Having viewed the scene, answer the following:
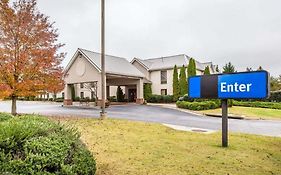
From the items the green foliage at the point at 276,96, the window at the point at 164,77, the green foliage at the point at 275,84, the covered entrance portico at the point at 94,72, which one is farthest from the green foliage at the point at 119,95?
the green foliage at the point at 275,84

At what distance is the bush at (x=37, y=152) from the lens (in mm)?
3711

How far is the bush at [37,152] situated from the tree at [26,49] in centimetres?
994

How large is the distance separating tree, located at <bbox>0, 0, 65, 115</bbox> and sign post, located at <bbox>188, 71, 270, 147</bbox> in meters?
8.91

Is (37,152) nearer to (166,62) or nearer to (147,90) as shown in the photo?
(147,90)

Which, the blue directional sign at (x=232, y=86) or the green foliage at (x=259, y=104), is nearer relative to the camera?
the blue directional sign at (x=232, y=86)

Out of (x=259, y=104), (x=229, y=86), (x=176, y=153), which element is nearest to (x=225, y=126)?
(x=229, y=86)

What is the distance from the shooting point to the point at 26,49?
13.8 meters

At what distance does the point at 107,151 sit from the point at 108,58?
2660 cm

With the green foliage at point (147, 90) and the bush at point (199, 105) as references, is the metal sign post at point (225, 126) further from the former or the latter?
the green foliage at point (147, 90)

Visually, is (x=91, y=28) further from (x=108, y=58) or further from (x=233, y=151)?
(x=233, y=151)

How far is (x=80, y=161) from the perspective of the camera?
4336 mm

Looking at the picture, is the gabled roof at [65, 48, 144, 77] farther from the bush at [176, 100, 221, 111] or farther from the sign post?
the sign post

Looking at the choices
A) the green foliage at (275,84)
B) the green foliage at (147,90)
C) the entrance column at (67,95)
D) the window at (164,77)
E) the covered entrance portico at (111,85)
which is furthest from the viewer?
the green foliage at (275,84)

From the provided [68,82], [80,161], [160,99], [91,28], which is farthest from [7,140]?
[160,99]
